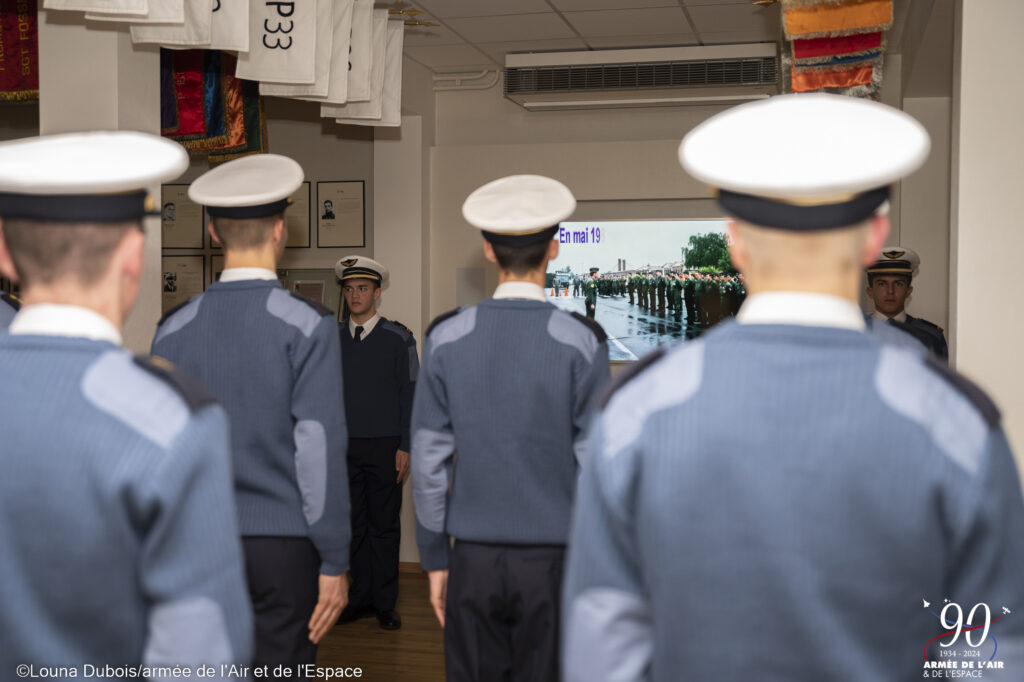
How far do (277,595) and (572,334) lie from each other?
1060 mm

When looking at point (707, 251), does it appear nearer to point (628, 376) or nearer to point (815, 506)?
point (628, 376)

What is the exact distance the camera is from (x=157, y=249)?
11.6 feet

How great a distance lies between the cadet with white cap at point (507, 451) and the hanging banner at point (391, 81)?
244cm

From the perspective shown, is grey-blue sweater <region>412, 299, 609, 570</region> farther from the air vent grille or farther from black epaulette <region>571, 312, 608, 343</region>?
the air vent grille

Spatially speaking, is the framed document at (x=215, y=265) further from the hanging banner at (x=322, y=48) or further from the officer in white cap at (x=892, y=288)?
the officer in white cap at (x=892, y=288)

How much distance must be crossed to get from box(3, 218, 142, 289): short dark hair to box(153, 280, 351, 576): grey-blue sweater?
3.79 ft

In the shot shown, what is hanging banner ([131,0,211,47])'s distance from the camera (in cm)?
320

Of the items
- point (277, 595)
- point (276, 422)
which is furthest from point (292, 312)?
point (277, 595)

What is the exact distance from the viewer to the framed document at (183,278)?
6.96 m

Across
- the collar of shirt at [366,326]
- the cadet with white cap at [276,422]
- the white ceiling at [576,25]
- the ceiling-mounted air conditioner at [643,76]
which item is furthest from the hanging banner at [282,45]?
the ceiling-mounted air conditioner at [643,76]

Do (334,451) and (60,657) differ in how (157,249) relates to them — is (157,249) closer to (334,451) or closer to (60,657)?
(334,451)

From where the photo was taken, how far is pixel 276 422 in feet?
8.21

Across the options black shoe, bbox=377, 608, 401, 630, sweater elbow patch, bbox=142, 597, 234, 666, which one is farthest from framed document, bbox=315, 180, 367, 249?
sweater elbow patch, bbox=142, 597, 234, 666

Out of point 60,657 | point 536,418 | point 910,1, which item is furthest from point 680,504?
point 910,1
